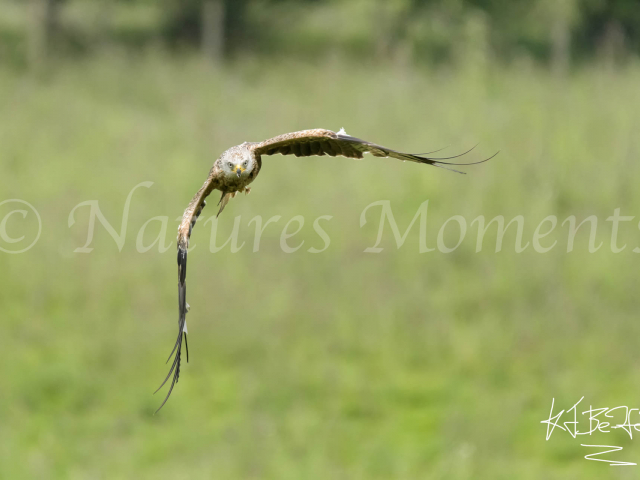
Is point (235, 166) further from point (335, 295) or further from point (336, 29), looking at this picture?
point (336, 29)

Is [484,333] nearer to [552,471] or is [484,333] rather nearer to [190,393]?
[552,471]

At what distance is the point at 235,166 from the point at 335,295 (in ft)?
29.5

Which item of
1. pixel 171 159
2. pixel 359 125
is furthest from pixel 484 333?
pixel 171 159

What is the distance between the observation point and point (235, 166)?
3578 millimetres

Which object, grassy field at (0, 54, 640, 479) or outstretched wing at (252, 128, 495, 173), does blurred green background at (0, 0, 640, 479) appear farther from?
outstretched wing at (252, 128, 495, 173)

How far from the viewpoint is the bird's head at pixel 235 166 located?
3.58m

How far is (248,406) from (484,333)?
137 inches

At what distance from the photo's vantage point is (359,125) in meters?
15.5

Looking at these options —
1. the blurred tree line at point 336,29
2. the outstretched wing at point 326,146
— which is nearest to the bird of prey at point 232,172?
the outstretched wing at point 326,146
